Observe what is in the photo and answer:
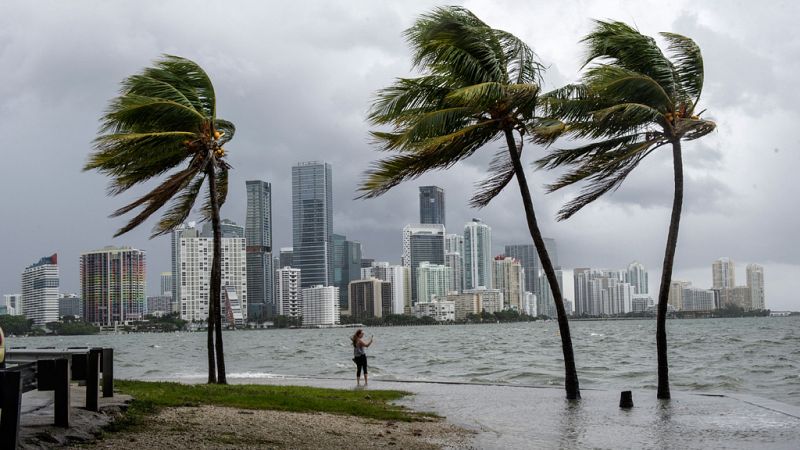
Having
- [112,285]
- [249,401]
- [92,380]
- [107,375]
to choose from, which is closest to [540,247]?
[249,401]

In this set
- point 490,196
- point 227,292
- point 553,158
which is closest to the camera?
point 553,158

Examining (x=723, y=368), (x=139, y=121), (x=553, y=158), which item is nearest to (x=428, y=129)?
(x=553, y=158)

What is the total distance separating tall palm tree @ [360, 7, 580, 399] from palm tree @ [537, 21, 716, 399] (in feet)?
3.16

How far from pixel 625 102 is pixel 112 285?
156 meters

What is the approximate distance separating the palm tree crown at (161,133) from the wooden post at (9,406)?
10921 mm

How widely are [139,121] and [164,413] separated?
29.4ft

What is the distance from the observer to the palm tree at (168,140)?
1791 cm

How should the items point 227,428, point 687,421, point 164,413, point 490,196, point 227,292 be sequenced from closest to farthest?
1. point 227,428
2. point 164,413
3. point 687,421
4. point 490,196
5. point 227,292

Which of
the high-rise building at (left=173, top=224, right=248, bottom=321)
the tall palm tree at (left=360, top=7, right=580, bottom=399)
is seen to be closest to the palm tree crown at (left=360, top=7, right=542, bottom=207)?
the tall palm tree at (left=360, top=7, right=580, bottom=399)

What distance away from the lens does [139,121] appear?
18.4 meters

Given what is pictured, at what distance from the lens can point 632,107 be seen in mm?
15586

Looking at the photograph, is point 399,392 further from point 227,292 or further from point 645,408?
point 227,292

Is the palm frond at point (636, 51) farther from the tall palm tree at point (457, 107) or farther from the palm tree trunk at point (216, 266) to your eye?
the palm tree trunk at point (216, 266)

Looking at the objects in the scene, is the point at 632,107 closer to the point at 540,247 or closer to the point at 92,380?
the point at 540,247
